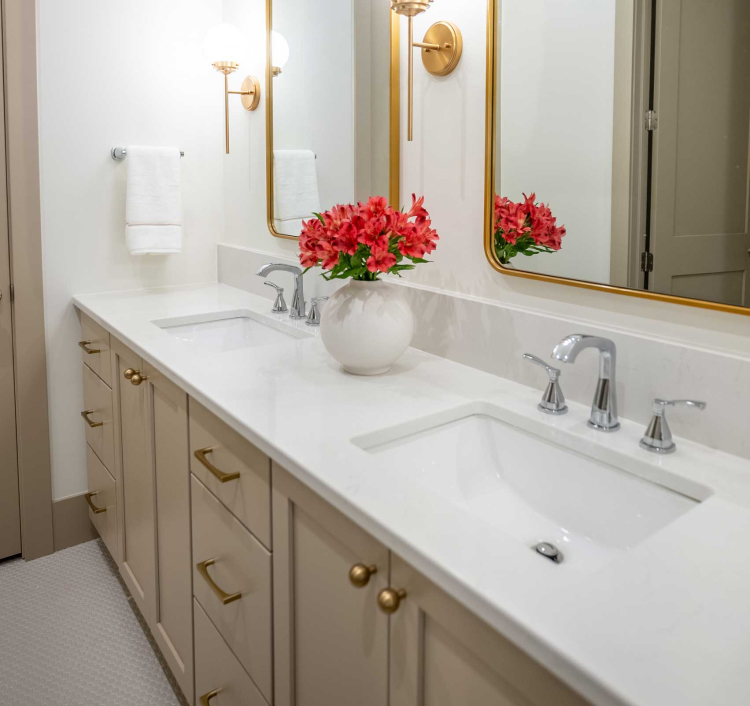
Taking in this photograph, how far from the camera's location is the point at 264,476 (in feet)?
3.60

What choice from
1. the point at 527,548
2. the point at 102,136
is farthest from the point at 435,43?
the point at 102,136

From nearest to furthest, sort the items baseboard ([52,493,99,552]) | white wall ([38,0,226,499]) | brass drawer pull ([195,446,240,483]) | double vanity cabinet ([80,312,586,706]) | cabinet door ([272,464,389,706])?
double vanity cabinet ([80,312,586,706]) < cabinet door ([272,464,389,706]) < brass drawer pull ([195,446,240,483]) < white wall ([38,0,226,499]) < baseboard ([52,493,99,552])

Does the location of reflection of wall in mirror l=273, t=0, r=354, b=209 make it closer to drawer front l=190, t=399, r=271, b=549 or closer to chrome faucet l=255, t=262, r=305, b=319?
chrome faucet l=255, t=262, r=305, b=319

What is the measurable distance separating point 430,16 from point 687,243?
78cm

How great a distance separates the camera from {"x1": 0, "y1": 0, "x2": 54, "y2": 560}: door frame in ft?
6.55

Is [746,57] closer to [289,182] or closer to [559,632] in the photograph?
[559,632]

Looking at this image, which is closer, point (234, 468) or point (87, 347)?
point (234, 468)

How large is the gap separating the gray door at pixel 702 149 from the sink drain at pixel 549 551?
17.0 inches

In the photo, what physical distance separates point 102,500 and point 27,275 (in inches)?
28.5

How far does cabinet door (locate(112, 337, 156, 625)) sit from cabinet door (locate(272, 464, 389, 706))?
2.32 ft

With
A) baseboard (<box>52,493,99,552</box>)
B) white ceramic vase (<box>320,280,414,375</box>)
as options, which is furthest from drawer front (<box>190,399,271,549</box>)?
baseboard (<box>52,493,99,552</box>)

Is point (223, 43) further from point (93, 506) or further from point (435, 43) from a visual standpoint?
point (93, 506)

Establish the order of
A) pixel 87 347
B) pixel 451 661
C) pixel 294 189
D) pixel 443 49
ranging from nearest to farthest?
pixel 451 661
pixel 443 49
pixel 294 189
pixel 87 347

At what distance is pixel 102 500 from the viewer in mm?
2174
